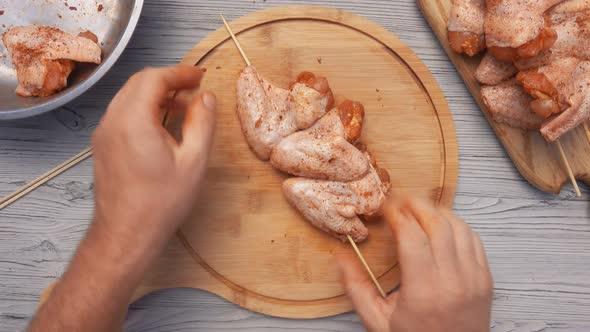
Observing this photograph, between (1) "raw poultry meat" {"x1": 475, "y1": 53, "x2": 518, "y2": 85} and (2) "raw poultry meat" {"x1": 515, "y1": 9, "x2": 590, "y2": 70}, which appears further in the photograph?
(1) "raw poultry meat" {"x1": 475, "y1": 53, "x2": 518, "y2": 85}

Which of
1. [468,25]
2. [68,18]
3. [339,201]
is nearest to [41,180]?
[68,18]

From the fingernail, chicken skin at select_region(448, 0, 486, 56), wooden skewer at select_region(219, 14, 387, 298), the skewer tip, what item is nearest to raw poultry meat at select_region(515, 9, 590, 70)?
chicken skin at select_region(448, 0, 486, 56)

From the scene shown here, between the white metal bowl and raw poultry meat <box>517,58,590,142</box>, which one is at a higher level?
the white metal bowl

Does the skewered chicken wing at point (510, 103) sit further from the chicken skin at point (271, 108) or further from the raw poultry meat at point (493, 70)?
the chicken skin at point (271, 108)

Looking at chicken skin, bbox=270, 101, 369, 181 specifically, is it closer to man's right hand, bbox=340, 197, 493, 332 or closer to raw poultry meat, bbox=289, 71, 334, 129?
raw poultry meat, bbox=289, 71, 334, 129

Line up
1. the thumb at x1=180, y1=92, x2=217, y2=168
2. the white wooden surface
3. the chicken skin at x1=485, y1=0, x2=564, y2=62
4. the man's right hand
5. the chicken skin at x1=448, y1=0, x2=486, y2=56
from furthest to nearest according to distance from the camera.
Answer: the white wooden surface, the chicken skin at x1=448, y1=0, x2=486, y2=56, the chicken skin at x1=485, y1=0, x2=564, y2=62, the man's right hand, the thumb at x1=180, y1=92, x2=217, y2=168

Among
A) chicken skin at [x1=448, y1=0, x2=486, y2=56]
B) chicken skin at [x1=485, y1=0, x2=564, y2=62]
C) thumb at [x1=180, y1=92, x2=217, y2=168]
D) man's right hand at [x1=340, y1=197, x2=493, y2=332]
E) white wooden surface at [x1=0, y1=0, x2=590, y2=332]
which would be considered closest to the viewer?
thumb at [x1=180, y1=92, x2=217, y2=168]

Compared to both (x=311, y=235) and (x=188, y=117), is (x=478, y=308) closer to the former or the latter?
(x=311, y=235)

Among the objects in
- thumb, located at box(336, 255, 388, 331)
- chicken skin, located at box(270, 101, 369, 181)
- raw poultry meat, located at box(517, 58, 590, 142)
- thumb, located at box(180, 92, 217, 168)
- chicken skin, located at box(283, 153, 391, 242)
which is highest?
thumb, located at box(180, 92, 217, 168)
